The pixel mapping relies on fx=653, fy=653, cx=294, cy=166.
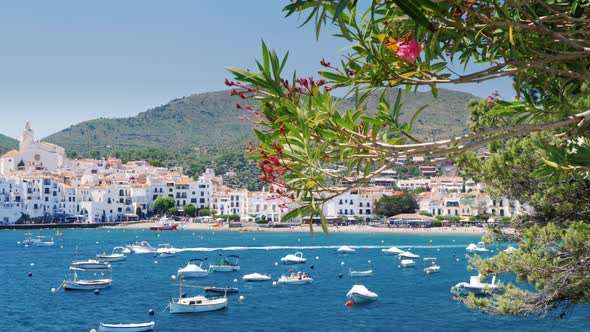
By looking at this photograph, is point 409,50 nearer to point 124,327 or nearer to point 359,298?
point 124,327

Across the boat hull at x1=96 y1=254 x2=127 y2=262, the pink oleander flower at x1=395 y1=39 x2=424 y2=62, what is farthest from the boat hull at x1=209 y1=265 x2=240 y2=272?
the pink oleander flower at x1=395 y1=39 x2=424 y2=62

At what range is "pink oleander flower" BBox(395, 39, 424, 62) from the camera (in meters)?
3.45

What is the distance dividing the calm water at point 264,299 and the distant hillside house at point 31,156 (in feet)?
224

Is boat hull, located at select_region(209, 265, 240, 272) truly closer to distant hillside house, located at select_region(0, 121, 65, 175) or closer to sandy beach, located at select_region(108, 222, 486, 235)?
sandy beach, located at select_region(108, 222, 486, 235)

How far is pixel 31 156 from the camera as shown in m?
130

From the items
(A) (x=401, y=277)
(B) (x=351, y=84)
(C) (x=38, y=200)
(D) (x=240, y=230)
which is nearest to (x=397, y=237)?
(D) (x=240, y=230)

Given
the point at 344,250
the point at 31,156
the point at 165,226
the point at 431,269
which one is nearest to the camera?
the point at 431,269

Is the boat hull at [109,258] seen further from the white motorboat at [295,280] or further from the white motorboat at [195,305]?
the white motorboat at [195,305]

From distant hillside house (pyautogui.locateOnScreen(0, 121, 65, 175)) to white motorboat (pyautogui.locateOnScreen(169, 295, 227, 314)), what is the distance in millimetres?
101450

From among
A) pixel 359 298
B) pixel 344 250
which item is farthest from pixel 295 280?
pixel 344 250

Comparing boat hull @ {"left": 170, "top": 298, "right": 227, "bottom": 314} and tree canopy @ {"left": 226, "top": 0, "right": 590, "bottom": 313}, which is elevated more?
tree canopy @ {"left": 226, "top": 0, "right": 590, "bottom": 313}

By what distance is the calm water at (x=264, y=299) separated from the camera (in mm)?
27797

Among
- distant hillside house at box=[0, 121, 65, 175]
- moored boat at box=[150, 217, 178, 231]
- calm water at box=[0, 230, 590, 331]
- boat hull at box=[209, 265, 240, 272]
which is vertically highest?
distant hillside house at box=[0, 121, 65, 175]

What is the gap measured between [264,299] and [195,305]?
5300 millimetres
